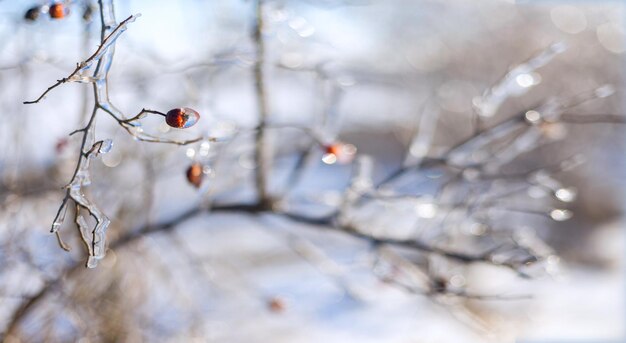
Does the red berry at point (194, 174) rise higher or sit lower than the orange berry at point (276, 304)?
higher

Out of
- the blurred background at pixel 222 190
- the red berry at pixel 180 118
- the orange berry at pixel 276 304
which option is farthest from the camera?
the orange berry at pixel 276 304

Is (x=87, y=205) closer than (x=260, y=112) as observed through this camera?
Yes

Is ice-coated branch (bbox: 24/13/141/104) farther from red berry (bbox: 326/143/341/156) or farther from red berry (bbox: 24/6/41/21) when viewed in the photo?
red berry (bbox: 326/143/341/156)

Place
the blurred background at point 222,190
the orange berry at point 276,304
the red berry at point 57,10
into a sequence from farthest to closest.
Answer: the orange berry at point 276,304
the blurred background at point 222,190
the red berry at point 57,10

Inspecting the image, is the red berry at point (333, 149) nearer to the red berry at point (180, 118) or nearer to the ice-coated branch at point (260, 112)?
the ice-coated branch at point (260, 112)

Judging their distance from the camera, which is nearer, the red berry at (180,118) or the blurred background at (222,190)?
the red berry at (180,118)

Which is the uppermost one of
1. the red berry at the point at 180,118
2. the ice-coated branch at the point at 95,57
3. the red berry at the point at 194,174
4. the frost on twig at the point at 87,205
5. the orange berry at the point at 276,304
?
the ice-coated branch at the point at 95,57

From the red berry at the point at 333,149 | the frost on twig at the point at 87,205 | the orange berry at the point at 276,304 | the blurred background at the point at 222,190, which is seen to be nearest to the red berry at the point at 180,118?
the frost on twig at the point at 87,205

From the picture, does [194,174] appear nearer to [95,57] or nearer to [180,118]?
[180,118]

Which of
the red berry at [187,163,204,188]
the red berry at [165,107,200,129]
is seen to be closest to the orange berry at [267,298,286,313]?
the red berry at [187,163,204,188]

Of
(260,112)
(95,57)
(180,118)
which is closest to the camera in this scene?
(95,57)

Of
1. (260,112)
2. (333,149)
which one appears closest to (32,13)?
(260,112)
